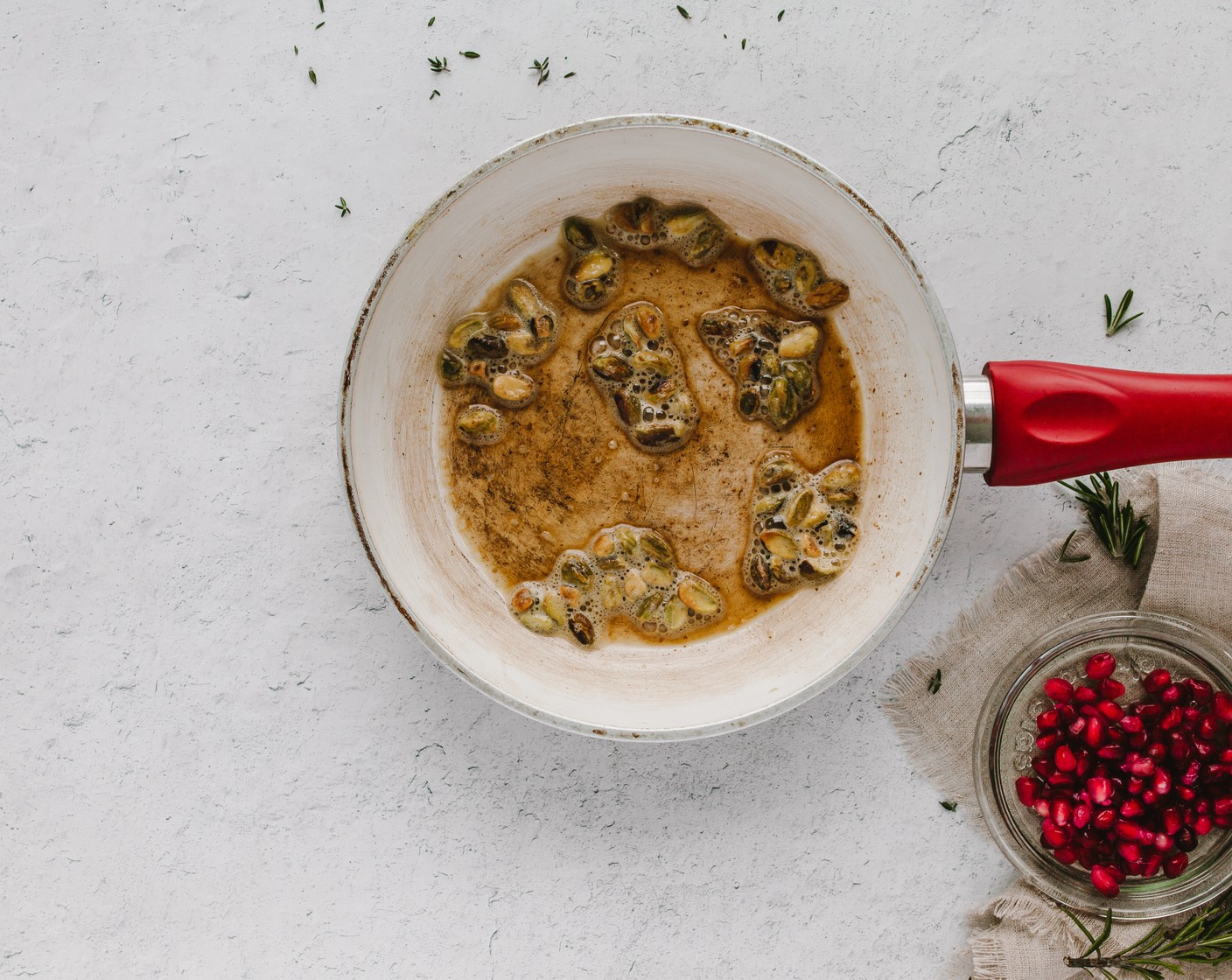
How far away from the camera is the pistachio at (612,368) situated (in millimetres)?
1192

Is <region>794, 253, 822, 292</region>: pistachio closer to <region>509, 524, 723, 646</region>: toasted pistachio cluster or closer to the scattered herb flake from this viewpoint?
<region>509, 524, 723, 646</region>: toasted pistachio cluster

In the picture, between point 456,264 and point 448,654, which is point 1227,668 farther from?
point 456,264

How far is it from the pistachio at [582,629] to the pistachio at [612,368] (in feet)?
1.06

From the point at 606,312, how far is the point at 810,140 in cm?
35

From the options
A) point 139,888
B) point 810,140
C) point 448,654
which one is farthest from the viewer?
point 139,888

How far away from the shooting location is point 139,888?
133cm

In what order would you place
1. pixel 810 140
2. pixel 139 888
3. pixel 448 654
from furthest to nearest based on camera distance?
pixel 139 888, pixel 810 140, pixel 448 654

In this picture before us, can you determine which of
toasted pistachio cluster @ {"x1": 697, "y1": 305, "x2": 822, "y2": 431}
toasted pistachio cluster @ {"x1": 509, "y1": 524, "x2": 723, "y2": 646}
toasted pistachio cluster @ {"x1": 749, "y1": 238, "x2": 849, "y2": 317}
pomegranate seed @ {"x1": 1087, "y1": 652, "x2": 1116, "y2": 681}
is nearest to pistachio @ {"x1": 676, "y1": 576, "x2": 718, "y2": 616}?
toasted pistachio cluster @ {"x1": 509, "y1": 524, "x2": 723, "y2": 646}

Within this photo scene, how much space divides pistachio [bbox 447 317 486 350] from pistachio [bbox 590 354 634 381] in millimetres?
160

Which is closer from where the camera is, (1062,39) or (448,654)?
(448,654)

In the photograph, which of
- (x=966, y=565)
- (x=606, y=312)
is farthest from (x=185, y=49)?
(x=966, y=565)

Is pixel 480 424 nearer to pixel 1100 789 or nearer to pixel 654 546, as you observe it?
pixel 654 546

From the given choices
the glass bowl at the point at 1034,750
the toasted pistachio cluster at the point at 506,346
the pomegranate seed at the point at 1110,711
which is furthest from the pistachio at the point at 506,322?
the pomegranate seed at the point at 1110,711

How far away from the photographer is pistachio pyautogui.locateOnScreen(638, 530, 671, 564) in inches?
47.7
